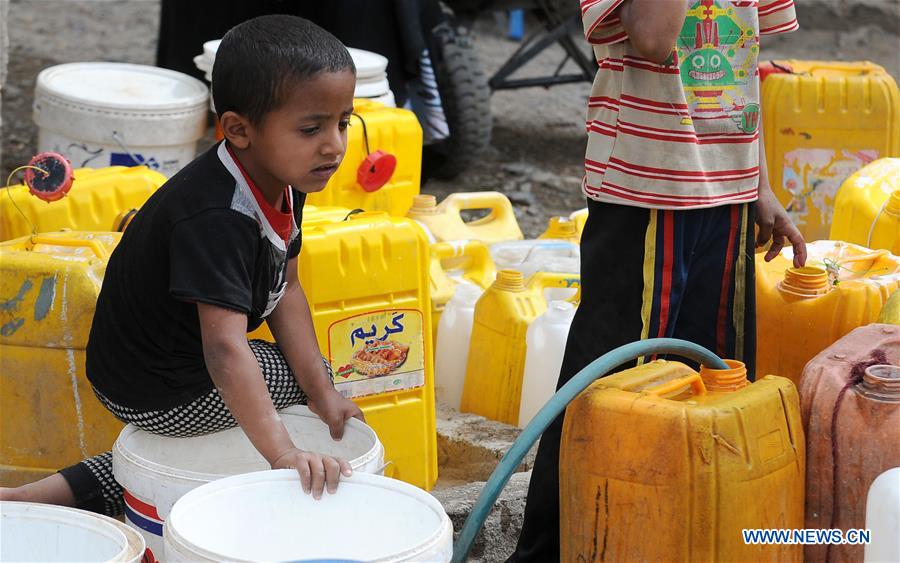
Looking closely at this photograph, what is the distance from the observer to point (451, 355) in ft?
11.4

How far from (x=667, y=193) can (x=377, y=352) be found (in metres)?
0.87

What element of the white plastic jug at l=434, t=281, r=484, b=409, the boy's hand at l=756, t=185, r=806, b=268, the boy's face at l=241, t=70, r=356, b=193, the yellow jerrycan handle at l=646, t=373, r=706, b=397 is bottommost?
the white plastic jug at l=434, t=281, r=484, b=409

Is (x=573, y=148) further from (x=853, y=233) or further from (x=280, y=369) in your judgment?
(x=280, y=369)

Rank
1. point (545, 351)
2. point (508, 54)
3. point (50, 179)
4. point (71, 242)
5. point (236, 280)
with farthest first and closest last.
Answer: point (508, 54)
point (545, 351)
point (50, 179)
point (71, 242)
point (236, 280)

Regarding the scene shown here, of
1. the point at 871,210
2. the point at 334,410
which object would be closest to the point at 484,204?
the point at 871,210

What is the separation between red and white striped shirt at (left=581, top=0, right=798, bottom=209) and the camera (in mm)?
2314

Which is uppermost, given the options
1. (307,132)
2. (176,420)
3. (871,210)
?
(307,132)

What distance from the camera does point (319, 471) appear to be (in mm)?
1868

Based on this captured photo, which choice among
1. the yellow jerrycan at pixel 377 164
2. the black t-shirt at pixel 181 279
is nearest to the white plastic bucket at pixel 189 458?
the black t-shirt at pixel 181 279

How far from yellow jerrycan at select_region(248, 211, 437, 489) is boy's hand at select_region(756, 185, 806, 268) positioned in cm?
79

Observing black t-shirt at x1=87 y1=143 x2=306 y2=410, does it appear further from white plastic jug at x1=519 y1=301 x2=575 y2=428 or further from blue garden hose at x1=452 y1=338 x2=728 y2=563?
white plastic jug at x1=519 y1=301 x2=575 y2=428

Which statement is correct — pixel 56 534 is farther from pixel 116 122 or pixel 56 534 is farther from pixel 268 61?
pixel 116 122

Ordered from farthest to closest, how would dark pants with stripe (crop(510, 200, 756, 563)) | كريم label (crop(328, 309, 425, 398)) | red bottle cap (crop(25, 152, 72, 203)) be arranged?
red bottle cap (crop(25, 152, 72, 203)), كريم label (crop(328, 309, 425, 398)), dark pants with stripe (crop(510, 200, 756, 563))

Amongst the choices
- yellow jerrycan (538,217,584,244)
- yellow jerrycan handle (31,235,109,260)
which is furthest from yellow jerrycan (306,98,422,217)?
yellow jerrycan handle (31,235,109,260)
